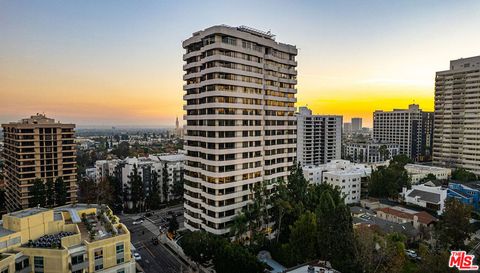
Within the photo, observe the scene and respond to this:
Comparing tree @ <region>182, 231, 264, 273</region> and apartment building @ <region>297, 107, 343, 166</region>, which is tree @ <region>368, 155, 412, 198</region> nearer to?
apartment building @ <region>297, 107, 343, 166</region>

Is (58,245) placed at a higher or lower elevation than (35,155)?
lower

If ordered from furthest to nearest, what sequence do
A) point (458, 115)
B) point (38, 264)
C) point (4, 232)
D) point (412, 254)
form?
point (458, 115) → point (412, 254) → point (4, 232) → point (38, 264)

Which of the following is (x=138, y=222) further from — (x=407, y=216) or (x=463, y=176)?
(x=463, y=176)

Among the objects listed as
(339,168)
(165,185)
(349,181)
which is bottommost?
(165,185)

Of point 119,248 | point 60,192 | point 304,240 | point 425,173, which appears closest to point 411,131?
point 425,173

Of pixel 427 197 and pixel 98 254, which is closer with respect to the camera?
pixel 98 254

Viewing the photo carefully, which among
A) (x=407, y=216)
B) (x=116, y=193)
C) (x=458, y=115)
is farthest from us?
(x=458, y=115)
